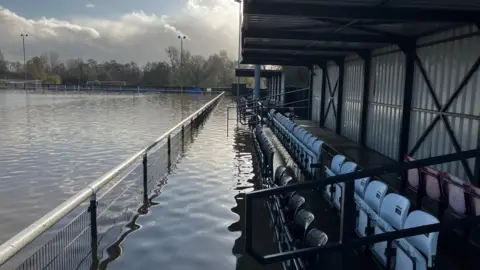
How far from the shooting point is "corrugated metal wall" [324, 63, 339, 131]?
51.5ft

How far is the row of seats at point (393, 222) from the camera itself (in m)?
3.08

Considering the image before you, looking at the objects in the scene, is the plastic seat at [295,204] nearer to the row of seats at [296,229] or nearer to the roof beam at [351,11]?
the row of seats at [296,229]

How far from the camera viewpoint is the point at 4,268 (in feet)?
14.7

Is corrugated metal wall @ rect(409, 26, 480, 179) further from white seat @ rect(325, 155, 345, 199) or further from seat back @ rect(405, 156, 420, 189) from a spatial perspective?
white seat @ rect(325, 155, 345, 199)

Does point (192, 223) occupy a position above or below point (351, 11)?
below

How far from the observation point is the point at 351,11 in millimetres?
6375

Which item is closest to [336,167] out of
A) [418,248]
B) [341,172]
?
[341,172]

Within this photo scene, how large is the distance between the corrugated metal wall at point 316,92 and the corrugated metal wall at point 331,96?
1084 mm

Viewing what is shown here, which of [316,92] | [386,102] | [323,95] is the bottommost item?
[386,102]

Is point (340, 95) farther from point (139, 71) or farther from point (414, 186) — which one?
point (139, 71)

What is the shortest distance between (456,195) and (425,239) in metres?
2.03

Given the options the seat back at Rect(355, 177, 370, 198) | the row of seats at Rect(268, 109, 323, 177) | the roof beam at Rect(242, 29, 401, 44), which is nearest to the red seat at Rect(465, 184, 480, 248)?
the seat back at Rect(355, 177, 370, 198)

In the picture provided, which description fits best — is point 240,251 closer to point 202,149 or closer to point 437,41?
point 437,41

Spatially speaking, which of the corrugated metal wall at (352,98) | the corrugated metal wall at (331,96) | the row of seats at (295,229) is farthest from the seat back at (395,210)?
the corrugated metal wall at (331,96)
